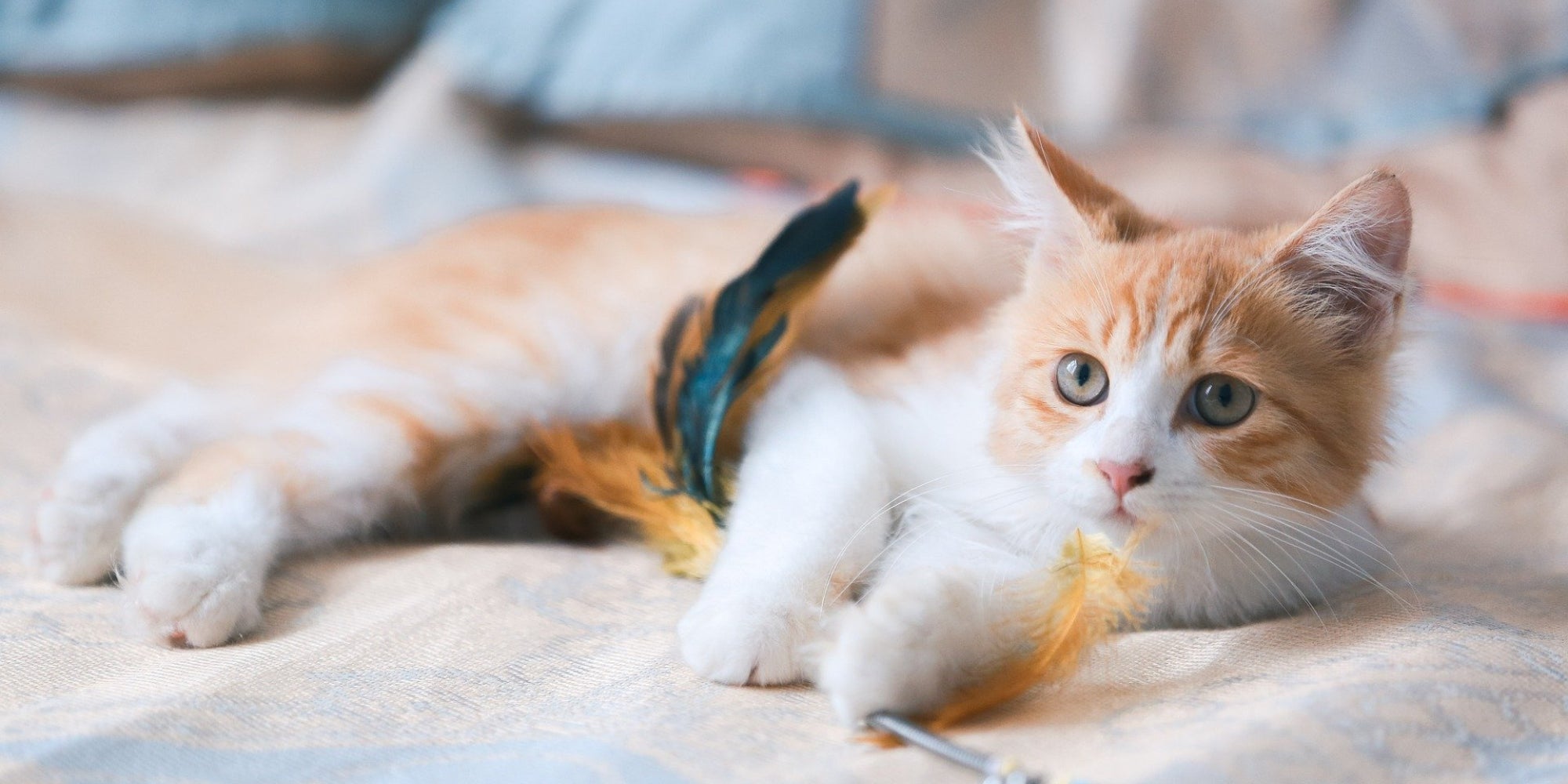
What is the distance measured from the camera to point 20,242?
7.10 ft

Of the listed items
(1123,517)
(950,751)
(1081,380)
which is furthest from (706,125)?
(950,751)

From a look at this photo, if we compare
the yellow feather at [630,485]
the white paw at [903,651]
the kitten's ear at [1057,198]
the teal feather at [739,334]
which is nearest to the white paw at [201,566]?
the yellow feather at [630,485]

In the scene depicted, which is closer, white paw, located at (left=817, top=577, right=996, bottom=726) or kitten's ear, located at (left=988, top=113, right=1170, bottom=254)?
white paw, located at (left=817, top=577, right=996, bottom=726)

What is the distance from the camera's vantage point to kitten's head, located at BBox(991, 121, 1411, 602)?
89cm

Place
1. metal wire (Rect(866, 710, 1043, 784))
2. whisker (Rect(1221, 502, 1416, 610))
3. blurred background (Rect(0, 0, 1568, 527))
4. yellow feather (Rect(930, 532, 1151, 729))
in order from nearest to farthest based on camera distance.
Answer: metal wire (Rect(866, 710, 1043, 784)) < yellow feather (Rect(930, 532, 1151, 729)) < whisker (Rect(1221, 502, 1416, 610)) < blurred background (Rect(0, 0, 1568, 527))

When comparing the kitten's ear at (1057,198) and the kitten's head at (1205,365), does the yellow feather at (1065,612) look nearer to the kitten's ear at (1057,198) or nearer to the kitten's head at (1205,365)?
the kitten's head at (1205,365)

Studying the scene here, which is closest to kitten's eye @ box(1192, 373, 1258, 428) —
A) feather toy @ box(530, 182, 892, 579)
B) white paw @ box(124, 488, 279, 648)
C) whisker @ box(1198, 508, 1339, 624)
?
whisker @ box(1198, 508, 1339, 624)

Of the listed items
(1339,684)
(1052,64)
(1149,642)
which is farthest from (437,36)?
(1339,684)

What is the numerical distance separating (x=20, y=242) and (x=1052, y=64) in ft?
6.76

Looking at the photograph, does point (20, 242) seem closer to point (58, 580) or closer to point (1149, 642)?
point (58, 580)

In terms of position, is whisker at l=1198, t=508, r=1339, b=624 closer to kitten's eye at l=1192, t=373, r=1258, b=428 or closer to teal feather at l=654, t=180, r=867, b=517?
kitten's eye at l=1192, t=373, r=1258, b=428

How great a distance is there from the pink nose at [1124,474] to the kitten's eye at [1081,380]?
0.10m

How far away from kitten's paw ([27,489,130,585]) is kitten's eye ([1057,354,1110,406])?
0.92m

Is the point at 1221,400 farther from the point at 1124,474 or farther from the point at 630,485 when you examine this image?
the point at 630,485
